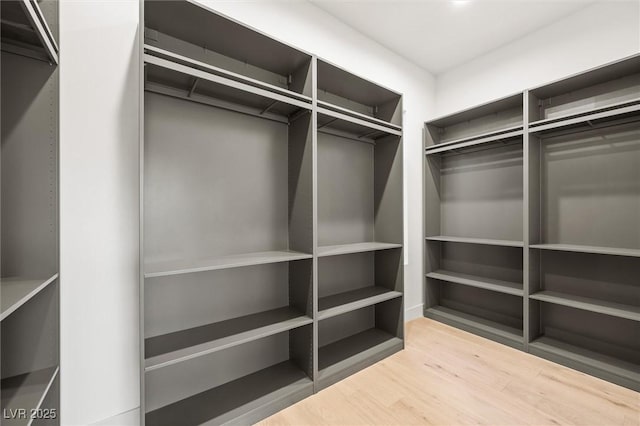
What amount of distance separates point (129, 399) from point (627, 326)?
3510 mm

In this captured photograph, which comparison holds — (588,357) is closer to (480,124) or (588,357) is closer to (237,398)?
(480,124)

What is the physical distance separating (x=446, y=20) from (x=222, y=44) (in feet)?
6.75

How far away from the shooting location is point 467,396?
1.81 meters

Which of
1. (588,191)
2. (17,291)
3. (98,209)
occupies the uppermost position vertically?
(588,191)

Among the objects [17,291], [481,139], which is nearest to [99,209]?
[17,291]

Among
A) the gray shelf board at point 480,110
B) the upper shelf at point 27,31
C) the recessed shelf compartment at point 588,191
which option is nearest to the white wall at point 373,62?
the gray shelf board at point 480,110

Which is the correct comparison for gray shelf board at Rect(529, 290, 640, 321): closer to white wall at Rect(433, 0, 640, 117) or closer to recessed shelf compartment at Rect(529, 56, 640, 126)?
recessed shelf compartment at Rect(529, 56, 640, 126)

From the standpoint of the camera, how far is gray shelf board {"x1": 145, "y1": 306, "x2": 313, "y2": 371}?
1.42 metres

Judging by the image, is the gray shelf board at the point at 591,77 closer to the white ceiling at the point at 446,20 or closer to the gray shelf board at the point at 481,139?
the gray shelf board at the point at 481,139

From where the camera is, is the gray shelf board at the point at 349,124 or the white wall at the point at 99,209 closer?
the white wall at the point at 99,209

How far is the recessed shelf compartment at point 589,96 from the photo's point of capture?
200cm

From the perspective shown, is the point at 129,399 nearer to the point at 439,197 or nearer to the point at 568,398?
the point at 568,398

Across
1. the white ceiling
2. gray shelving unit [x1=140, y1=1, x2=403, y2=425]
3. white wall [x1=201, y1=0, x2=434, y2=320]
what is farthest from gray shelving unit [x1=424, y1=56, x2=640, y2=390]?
gray shelving unit [x1=140, y1=1, x2=403, y2=425]

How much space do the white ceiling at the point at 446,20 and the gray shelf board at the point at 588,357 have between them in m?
2.89
